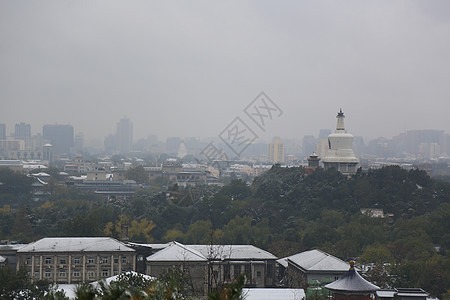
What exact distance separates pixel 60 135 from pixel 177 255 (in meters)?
170

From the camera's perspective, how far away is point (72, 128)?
191375 millimetres

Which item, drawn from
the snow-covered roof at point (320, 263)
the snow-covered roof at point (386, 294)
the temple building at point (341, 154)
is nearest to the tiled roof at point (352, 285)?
the snow-covered roof at point (386, 294)

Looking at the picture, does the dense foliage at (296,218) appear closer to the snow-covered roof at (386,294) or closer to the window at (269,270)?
the window at (269,270)

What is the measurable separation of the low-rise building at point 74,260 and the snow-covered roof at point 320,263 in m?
6.10

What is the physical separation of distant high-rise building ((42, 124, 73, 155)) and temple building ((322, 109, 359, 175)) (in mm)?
148615

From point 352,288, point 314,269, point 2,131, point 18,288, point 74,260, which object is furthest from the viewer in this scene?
point 2,131

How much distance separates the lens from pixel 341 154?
147 ft

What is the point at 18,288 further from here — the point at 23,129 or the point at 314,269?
the point at 23,129

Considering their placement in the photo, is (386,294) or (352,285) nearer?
(352,285)

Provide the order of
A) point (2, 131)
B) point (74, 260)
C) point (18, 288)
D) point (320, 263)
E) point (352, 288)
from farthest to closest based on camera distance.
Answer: point (2, 131)
point (74, 260)
point (320, 263)
point (18, 288)
point (352, 288)

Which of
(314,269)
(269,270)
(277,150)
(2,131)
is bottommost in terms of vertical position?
(269,270)

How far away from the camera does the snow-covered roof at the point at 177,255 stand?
24594mm

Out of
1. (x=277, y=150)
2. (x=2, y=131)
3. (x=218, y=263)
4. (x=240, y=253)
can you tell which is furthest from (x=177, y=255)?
(x=2, y=131)

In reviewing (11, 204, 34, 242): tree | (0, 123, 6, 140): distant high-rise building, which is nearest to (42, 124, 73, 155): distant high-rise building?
(0, 123, 6, 140): distant high-rise building
